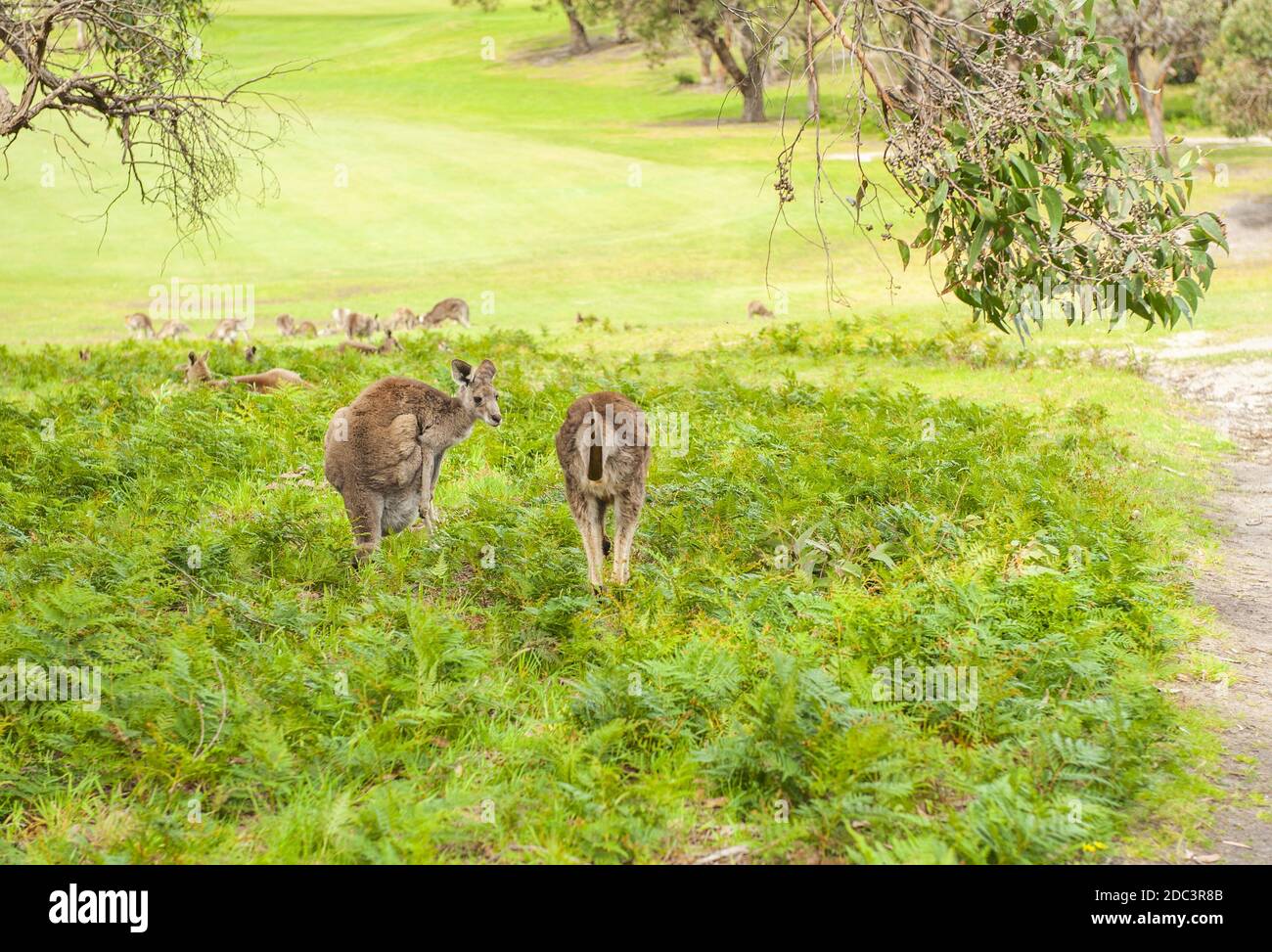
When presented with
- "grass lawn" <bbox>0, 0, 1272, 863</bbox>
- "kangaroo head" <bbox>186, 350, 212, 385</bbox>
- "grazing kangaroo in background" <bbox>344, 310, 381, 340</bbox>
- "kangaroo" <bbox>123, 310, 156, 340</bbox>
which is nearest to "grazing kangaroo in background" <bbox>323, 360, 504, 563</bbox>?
"grass lawn" <bbox>0, 0, 1272, 863</bbox>

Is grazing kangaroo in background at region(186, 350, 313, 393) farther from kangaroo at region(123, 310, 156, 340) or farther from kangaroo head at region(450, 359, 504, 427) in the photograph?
kangaroo at region(123, 310, 156, 340)

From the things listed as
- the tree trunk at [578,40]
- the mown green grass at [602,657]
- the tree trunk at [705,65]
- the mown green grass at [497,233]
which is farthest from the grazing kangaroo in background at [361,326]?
the tree trunk at [578,40]

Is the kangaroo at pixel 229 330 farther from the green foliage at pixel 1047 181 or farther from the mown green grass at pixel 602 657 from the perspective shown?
the green foliage at pixel 1047 181

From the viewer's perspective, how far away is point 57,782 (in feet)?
18.3

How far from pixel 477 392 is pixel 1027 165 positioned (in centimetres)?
427

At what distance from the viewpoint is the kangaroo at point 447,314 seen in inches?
1041

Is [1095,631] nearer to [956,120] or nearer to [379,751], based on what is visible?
[956,120]

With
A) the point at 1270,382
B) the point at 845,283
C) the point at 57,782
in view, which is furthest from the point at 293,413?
the point at 845,283

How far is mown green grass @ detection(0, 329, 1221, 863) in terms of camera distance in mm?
5090

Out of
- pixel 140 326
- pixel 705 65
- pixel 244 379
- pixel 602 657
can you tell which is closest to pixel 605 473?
pixel 602 657

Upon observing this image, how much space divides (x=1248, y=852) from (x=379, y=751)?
3.86m

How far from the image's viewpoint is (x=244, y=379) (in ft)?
48.5

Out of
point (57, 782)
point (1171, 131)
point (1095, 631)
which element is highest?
point (1171, 131)

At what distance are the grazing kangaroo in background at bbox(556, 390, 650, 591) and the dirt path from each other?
11.7ft
